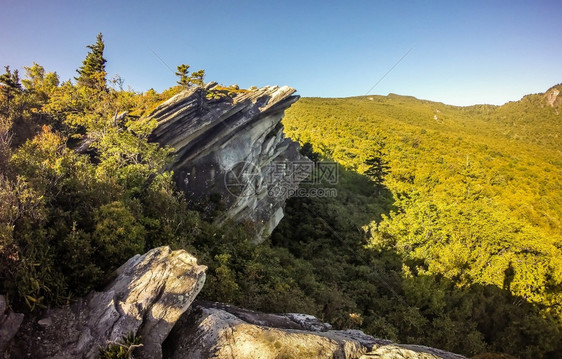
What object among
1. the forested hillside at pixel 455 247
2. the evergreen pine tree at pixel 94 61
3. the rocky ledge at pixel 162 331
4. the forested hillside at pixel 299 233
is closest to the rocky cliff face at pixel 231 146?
the forested hillside at pixel 299 233

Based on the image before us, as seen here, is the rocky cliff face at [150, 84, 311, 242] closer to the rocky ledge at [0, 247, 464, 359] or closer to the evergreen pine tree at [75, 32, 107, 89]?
the rocky ledge at [0, 247, 464, 359]

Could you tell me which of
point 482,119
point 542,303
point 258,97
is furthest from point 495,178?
point 482,119

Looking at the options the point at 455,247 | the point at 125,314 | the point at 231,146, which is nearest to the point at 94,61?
the point at 231,146

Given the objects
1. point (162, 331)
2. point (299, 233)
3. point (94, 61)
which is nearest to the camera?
point (162, 331)

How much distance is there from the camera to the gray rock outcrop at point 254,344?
7.20 meters

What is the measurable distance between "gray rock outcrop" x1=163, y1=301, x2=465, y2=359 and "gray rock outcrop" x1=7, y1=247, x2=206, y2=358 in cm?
67

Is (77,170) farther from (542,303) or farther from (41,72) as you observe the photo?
(542,303)

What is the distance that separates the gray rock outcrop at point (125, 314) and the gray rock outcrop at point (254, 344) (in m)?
0.67

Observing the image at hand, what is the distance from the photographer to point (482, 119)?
10369 cm

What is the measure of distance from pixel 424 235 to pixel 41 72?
4528 cm

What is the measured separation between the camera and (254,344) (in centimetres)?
729

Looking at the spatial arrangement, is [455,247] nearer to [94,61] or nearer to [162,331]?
[162,331]

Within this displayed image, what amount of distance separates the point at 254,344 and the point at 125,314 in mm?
3581

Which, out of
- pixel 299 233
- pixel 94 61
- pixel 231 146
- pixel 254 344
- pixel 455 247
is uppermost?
pixel 94 61
